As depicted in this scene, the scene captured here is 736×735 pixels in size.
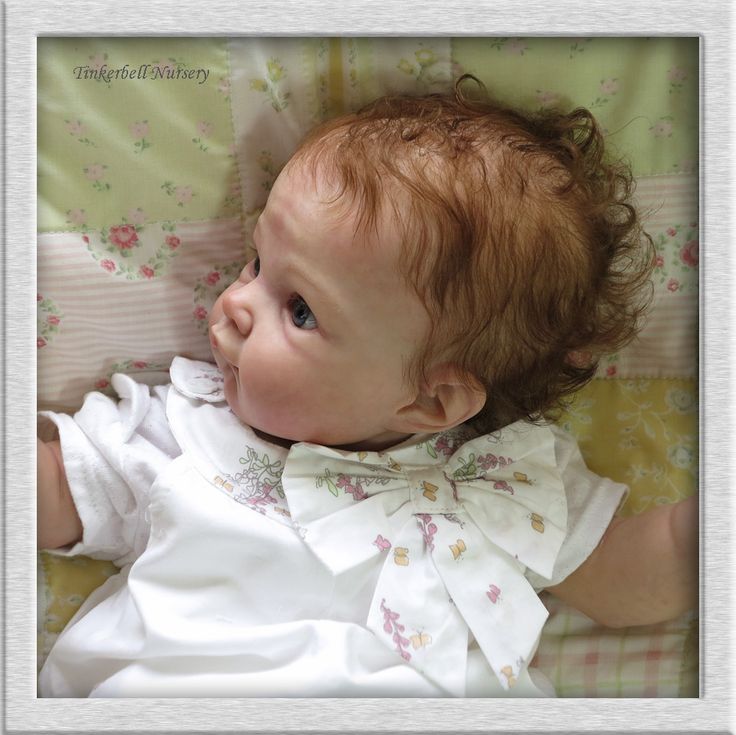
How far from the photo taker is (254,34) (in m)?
1.07

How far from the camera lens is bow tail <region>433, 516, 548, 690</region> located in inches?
47.9

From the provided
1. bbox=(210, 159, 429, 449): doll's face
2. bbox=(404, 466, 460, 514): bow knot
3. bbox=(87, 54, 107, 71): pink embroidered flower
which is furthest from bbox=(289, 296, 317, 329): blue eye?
bbox=(87, 54, 107, 71): pink embroidered flower

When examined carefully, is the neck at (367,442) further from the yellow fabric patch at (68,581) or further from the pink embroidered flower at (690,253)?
the pink embroidered flower at (690,253)

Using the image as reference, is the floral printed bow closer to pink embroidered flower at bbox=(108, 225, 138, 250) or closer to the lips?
the lips

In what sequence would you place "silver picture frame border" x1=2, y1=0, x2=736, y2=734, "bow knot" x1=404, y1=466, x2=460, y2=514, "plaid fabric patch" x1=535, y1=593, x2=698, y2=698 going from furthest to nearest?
"bow knot" x1=404, y1=466, x2=460, y2=514
"plaid fabric patch" x1=535, y1=593, x2=698, y2=698
"silver picture frame border" x1=2, y1=0, x2=736, y2=734

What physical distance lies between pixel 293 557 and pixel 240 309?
0.33m

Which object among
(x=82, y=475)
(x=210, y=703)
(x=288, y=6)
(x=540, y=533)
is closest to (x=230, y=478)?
(x=82, y=475)

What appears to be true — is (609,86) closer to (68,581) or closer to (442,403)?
(442,403)

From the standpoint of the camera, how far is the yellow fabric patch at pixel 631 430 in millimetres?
1359

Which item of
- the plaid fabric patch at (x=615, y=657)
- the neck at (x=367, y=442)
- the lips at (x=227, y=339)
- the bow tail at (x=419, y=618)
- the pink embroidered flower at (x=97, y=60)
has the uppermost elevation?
the pink embroidered flower at (x=97, y=60)

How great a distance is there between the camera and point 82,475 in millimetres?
1245

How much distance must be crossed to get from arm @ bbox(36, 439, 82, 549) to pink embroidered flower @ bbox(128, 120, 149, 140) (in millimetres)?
417

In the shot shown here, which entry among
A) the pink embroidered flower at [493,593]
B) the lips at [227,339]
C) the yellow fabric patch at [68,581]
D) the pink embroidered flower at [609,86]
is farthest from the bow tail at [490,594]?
the pink embroidered flower at [609,86]

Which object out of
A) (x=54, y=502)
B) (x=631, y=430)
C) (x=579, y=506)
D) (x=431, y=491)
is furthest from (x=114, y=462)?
(x=631, y=430)
